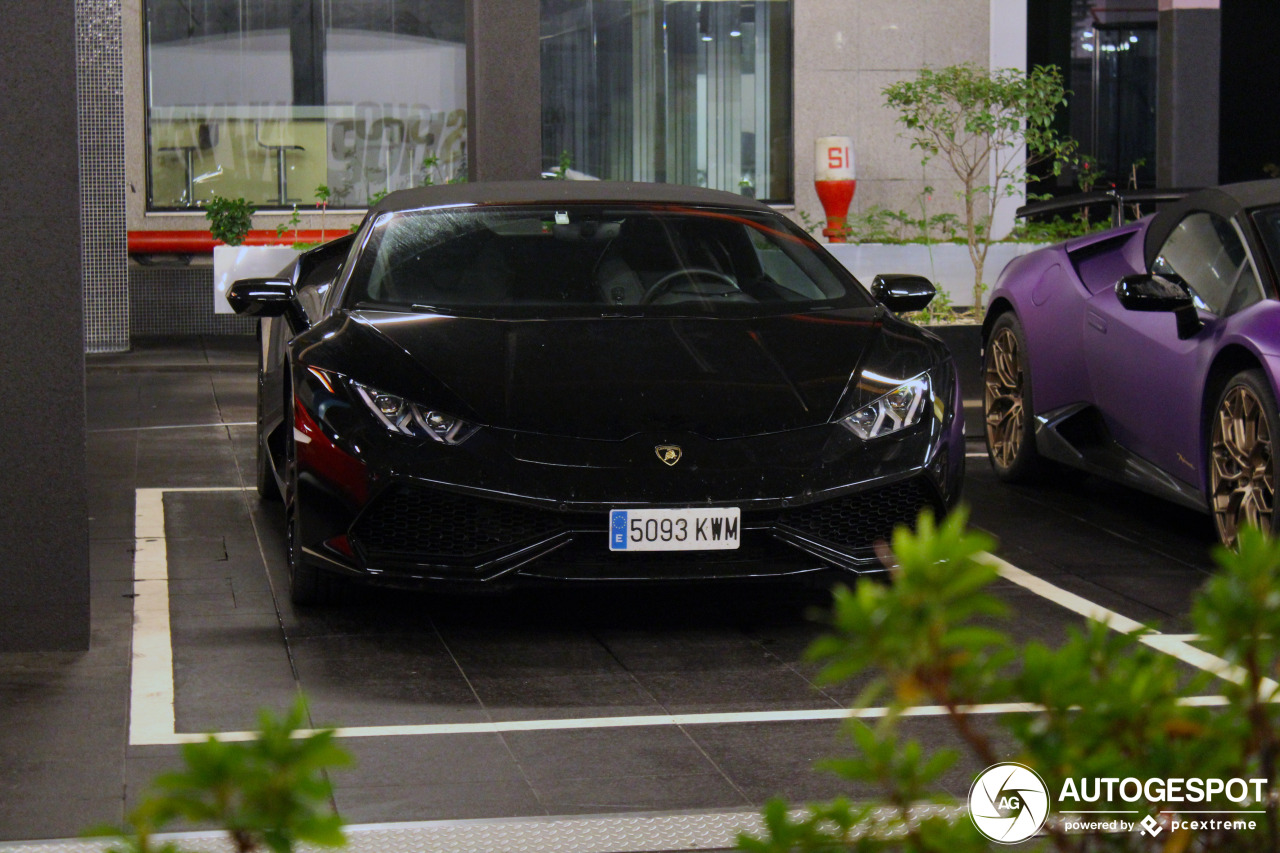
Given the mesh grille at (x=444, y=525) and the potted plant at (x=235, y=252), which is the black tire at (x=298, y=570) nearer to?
the mesh grille at (x=444, y=525)

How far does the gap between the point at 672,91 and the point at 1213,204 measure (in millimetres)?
10718

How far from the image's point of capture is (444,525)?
4.69 metres

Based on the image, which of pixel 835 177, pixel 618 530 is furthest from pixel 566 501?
pixel 835 177

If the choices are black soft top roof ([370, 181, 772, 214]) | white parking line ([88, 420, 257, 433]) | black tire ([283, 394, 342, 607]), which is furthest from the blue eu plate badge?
white parking line ([88, 420, 257, 433])

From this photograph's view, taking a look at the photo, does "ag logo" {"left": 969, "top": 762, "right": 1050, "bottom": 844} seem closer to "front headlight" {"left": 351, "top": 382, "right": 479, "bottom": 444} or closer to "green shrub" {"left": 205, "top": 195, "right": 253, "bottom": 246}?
"front headlight" {"left": 351, "top": 382, "right": 479, "bottom": 444}

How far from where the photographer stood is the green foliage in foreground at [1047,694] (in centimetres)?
127

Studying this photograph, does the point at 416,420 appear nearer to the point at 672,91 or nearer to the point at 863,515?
the point at 863,515

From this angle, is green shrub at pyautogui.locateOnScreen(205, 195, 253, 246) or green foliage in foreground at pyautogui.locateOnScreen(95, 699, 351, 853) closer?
green foliage in foreground at pyautogui.locateOnScreen(95, 699, 351, 853)

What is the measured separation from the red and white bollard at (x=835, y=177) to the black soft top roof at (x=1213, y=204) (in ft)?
29.6

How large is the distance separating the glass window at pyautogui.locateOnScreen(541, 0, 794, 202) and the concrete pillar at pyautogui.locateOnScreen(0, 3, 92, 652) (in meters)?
11.8

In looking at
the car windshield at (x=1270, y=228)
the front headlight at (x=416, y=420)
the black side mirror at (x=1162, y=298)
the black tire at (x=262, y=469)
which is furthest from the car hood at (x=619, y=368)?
the black tire at (x=262, y=469)

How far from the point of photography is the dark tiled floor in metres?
3.62

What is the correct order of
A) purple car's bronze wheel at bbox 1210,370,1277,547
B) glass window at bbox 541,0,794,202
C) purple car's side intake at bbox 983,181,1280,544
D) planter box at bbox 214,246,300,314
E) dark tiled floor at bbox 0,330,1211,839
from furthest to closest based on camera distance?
1. glass window at bbox 541,0,794,202
2. planter box at bbox 214,246,300,314
3. purple car's side intake at bbox 983,181,1280,544
4. purple car's bronze wheel at bbox 1210,370,1277,547
5. dark tiled floor at bbox 0,330,1211,839
